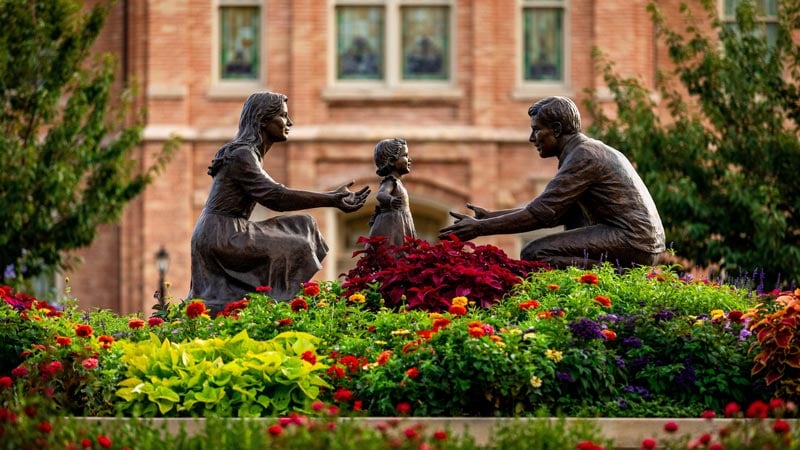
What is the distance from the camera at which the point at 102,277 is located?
28812mm

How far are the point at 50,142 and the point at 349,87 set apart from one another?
8.35m

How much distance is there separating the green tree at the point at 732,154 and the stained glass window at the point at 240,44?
925 centimetres

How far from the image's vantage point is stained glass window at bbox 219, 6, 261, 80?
28812 mm

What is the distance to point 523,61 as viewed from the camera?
28.8m

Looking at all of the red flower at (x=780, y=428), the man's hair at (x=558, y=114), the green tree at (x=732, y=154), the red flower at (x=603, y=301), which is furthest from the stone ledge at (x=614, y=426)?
the green tree at (x=732, y=154)

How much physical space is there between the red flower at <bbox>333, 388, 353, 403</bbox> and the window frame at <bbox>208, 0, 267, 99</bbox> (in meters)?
19.6

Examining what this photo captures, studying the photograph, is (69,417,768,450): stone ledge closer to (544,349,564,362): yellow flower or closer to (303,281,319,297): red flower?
(544,349,564,362): yellow flower

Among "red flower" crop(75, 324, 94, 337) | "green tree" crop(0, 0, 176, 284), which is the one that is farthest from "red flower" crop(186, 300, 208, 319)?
"green tree" crop(0, 0, 176, 284)

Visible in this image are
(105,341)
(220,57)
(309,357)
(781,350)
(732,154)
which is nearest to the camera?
(781,350)

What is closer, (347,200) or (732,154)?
(347,200)

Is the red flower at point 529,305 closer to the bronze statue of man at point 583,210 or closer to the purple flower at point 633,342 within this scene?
the purple flower at point 633,342

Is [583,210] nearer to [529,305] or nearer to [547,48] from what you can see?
[529,305]

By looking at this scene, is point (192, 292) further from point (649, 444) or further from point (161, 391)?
point (649, 444)

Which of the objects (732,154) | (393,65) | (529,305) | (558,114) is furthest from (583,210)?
(393,65)
